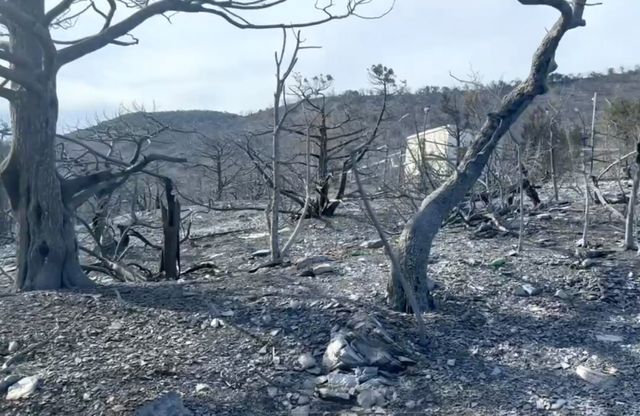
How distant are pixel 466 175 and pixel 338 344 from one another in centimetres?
154

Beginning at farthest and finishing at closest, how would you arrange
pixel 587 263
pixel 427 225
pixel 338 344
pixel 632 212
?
pixel 632 212 < pixel 587 263 < pixel 427 225 < pixel 338 344

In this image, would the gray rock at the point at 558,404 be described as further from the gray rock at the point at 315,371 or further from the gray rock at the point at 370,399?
the gray rock at the point at 315,371

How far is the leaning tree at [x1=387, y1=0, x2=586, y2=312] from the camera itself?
15.1ft

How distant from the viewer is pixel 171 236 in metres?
6.72

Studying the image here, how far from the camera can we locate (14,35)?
533 cm

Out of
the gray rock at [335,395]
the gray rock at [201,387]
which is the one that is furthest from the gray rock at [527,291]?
the gray rock at [201,387]

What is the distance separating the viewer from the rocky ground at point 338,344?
12.1 ft

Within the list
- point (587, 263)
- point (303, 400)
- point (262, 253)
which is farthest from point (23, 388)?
point (262, 253)

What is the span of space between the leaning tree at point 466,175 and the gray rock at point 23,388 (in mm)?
2098

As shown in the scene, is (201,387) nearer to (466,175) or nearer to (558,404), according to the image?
(558,404)

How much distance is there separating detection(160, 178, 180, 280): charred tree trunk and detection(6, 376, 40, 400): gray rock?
270 centimetres

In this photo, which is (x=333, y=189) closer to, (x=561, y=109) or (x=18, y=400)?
(x=561, y=109)

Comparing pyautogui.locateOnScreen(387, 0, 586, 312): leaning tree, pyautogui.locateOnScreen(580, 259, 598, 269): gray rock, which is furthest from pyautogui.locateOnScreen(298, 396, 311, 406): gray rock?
pyautogui.locateOnScreen(580, 259, 598, 269): gray rock

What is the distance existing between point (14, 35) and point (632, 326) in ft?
15.2
